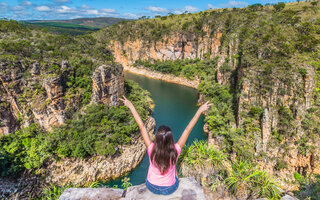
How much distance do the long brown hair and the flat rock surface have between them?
1.95 ft

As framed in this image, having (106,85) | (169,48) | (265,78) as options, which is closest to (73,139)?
(106,85)

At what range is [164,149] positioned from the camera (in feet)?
8.44

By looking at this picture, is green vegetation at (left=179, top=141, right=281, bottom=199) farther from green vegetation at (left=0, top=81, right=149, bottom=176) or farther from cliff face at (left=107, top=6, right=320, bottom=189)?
cliff face at (left=107, top=6, right=320, bottom=189)

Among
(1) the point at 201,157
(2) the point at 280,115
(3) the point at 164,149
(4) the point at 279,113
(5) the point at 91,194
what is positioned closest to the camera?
(3) the point at 164,149

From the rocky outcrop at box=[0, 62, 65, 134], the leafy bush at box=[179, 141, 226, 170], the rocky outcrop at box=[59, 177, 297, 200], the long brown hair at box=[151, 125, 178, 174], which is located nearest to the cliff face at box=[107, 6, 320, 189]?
the leafy bush at box=[179, 141, 226, 170]

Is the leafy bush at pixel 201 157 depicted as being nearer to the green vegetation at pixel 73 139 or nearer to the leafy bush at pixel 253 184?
the leafy bush at pixel 253 184

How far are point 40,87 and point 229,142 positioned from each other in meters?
16.8

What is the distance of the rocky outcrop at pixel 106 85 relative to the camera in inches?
666

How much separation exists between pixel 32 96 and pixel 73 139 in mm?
4663

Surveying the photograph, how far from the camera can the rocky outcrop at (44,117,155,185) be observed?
1295cm

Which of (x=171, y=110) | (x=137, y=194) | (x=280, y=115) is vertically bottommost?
(x=171, y=110)

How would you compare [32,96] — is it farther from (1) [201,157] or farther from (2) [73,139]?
(1) [201,157]

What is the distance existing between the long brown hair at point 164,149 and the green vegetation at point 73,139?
41.6 ft

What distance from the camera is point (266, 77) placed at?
53.1ft
